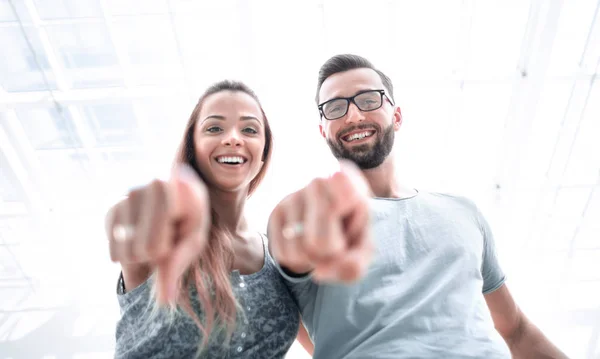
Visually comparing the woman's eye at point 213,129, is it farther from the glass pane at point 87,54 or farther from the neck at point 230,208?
the glass pane at point 87,54

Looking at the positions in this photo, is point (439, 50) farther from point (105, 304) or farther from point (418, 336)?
point (105, 304)

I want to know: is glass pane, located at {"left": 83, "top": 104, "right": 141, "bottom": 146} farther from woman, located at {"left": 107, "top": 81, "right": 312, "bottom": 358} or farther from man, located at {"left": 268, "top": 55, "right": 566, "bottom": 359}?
woman, located at {"left": 107, "top": 81, "right": 312, "bottom": 358}

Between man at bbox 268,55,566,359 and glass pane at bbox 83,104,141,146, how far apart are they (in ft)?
14.1

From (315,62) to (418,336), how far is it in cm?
450

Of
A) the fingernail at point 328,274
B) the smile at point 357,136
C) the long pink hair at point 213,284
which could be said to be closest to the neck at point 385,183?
the smile at point 357,136

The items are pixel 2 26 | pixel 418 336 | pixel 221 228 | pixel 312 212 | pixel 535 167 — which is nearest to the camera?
pixel 312 212

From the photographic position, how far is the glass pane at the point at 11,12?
4.73 metres

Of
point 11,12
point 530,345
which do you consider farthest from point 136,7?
point 530,345

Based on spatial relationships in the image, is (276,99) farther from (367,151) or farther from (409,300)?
(409,300)

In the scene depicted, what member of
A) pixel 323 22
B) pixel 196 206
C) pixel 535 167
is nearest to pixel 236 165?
pixel 196 206

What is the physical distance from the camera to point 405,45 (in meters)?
5.29

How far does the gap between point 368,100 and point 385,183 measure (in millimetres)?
346

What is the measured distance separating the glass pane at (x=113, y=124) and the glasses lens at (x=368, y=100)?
444 centimetres

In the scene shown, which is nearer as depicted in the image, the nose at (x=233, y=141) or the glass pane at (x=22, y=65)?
the nose at (x=233, y=141)
